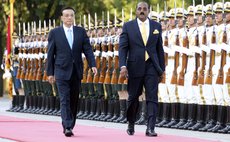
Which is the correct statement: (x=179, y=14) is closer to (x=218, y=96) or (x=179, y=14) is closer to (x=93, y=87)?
(x=218, y=96)

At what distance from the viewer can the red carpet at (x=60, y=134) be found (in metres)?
14.6

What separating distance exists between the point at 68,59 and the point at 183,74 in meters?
2.86

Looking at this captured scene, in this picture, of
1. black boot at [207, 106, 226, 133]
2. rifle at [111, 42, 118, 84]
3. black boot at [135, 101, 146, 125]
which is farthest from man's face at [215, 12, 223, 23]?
rifle at [111, 42, 118, 84]

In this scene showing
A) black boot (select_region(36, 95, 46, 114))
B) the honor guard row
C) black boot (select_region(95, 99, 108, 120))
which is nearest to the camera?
the honor guard row

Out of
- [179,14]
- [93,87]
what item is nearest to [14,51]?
[93,87]

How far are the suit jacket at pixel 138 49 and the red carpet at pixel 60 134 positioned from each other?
95 cm

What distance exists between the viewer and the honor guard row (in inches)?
665

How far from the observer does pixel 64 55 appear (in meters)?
15.8

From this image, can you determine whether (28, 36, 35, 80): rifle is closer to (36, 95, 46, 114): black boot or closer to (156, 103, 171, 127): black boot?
(36, 95, 46, 114): black boot

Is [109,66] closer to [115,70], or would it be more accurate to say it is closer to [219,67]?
[115,70]

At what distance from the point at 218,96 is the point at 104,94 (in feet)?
17.4

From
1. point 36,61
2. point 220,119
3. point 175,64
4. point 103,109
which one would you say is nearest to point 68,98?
point 220,119

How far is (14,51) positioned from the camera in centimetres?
2667

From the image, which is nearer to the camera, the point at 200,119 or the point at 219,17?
the point at 219,17
